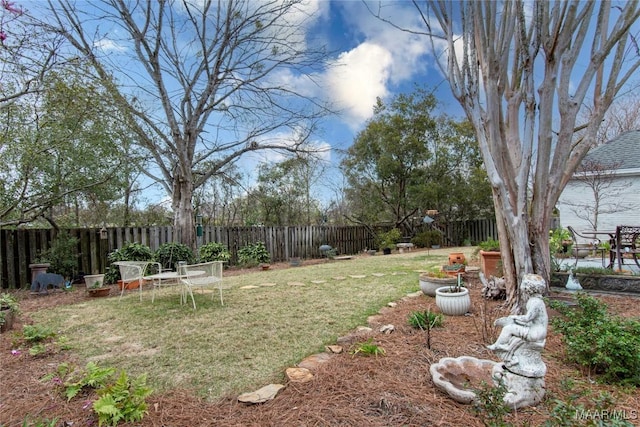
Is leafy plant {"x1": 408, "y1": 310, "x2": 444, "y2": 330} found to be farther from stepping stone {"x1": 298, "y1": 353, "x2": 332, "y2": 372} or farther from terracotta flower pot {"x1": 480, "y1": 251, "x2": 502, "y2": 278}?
terracotta flower pot {"x1": 480, "y1": 251, "x2": 502, "y2": 278}

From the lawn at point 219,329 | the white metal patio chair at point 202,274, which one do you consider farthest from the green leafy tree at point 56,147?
the white metal patio chair at point 202,274

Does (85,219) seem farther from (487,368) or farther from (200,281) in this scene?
(487,368)

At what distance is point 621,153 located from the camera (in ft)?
30.6

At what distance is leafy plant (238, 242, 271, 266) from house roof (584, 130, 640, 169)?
1011 cm

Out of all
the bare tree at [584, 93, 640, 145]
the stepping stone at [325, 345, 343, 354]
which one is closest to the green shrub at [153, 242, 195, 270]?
the stepping stone at [325, 345, 343, 354]

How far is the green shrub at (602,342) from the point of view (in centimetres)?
207

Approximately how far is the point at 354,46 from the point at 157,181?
7.02m

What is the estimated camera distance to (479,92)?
3809 millimetres

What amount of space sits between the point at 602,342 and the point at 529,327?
2.60ft

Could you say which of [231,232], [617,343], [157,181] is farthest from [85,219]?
[617,343]

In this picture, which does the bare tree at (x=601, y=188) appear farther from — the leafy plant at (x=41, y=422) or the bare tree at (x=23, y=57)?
the bare tree at (x=23, y=57)

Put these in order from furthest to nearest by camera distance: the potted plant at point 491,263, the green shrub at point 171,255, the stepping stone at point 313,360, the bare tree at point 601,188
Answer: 1. the bare tree at point 601,188
2. the green shrub at point 171,255
3. the potted plant at point 491,263
4. the stepping stone at point 313,360

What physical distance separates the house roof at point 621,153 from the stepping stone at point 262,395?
11.0 metres

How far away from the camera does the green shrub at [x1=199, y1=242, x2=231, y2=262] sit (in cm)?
812
